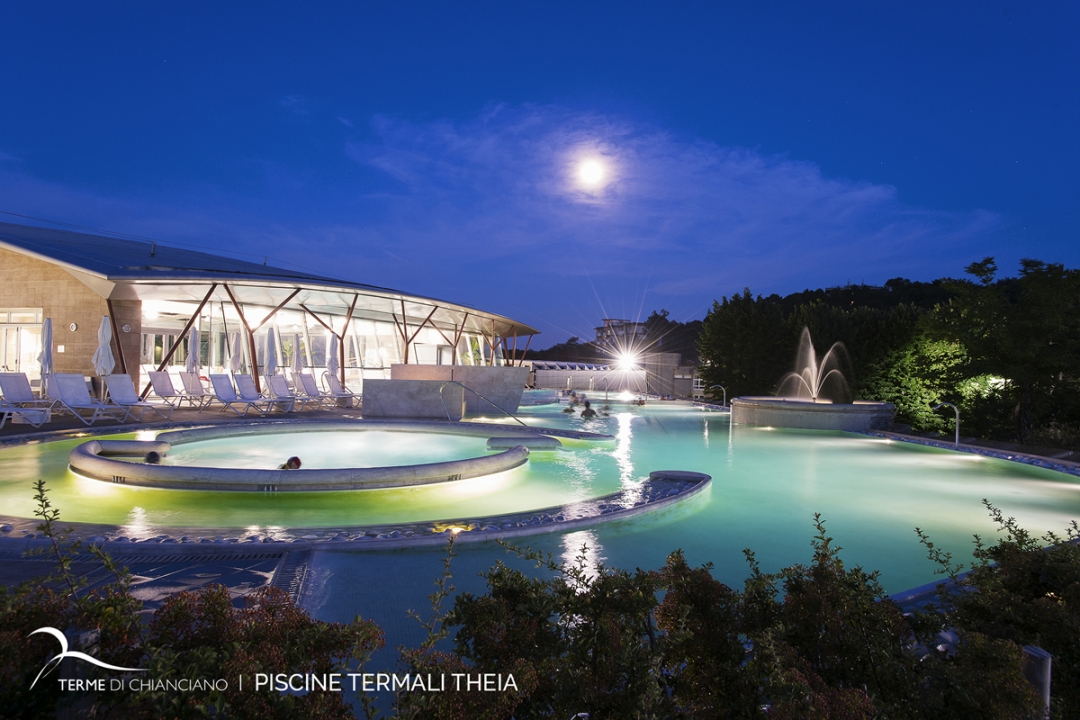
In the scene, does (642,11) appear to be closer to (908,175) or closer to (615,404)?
(615,404)

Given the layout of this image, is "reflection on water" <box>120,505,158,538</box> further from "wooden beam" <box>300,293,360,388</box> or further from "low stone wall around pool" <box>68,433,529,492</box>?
"wooden beam" <box>300,293,360,388</box>

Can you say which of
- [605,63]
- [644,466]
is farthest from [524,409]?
[605,63]

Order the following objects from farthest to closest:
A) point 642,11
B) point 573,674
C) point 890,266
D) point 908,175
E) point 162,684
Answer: point 890,266 < point 908,175 < point 642,11 < point 573,674 < point 162,684

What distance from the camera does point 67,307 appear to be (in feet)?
49.7

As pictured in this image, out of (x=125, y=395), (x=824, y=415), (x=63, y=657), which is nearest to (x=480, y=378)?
→ (x=125, y=395)

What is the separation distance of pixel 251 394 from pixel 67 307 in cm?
579

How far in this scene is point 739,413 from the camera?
53.1ft

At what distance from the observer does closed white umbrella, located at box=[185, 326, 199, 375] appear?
53.9ft

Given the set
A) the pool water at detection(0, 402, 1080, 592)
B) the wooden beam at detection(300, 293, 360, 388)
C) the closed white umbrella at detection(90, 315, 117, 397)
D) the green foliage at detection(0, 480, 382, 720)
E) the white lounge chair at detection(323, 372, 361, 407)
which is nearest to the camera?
the green foliage at detection(0, 480, 382, 720)

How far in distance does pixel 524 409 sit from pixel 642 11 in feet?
58.1

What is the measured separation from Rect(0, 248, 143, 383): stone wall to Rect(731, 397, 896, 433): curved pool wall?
16184mm

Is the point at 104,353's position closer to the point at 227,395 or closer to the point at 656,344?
the point at 227,395

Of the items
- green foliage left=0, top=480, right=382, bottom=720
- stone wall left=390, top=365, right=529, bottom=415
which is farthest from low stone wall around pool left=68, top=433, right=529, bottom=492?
stone wall left=390, top=365, right=529, bottom=415

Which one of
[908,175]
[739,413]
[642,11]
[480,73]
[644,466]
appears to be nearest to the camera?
[644,466]
